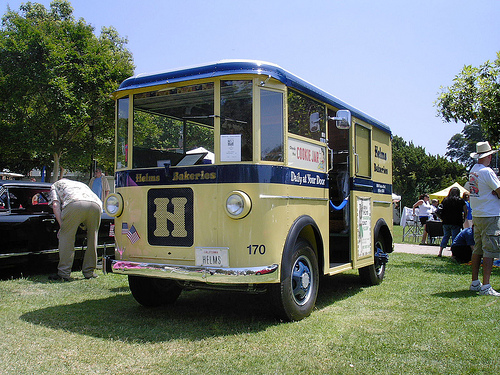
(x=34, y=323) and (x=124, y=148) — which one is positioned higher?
(x=124, y=148)

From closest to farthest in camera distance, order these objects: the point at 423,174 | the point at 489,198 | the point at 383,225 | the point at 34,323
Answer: the point at 34,323 < the point at 489,198 < the point at 383,225 < the point at 423,174

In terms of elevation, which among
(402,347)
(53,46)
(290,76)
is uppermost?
(53,46)

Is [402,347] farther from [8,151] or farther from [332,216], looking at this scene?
[8,151]

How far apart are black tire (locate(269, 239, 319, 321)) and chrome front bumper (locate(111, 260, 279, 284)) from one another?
0.23 meters

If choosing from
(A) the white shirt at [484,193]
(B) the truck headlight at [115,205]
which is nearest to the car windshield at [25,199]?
(B) the truck headlight at [115,205]

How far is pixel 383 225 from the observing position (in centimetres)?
833

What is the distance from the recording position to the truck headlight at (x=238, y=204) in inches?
190

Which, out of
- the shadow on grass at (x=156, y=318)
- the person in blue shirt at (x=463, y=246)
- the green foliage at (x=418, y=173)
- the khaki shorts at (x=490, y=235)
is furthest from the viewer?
the green foliage at (x=418, y=173)

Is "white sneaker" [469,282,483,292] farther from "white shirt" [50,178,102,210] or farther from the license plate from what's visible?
"white shirt" [50,178,102,210]

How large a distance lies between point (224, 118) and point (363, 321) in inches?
106

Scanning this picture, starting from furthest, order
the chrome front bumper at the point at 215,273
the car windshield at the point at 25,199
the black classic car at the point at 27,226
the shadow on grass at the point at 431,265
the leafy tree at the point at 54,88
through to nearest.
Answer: the leafy tree at the point at 54,88, the shadow on grass at the point at 431,265, the car windshield at the point at 25,199, the black classic car at the point at 27,226, the chrome front bumper at the point at 215,273

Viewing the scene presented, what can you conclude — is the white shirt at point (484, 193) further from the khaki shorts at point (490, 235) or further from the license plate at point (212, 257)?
the license plate at point (212, 257)

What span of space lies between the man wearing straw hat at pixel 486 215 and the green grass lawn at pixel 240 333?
18.3 inches

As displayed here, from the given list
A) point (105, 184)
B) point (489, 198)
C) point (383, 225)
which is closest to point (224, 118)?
point (489, 198)
